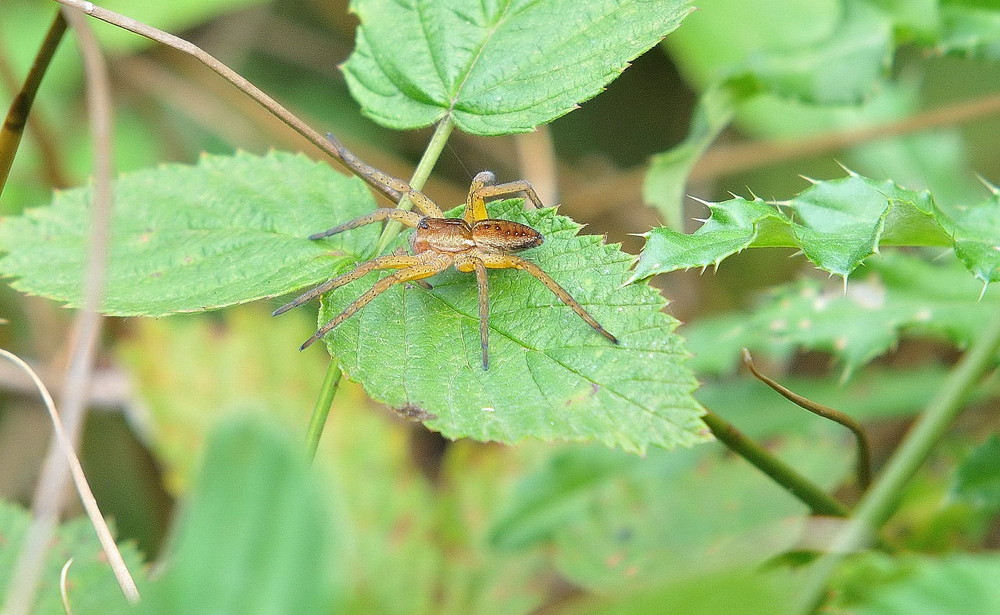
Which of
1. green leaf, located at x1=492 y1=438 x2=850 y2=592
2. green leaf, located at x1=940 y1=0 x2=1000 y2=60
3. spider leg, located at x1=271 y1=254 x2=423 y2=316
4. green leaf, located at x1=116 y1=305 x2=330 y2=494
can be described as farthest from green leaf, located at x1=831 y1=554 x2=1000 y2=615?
green leaf, located at x1=116 y1=305 x2=330 y2=494

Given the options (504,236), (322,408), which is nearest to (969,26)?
(504,236)

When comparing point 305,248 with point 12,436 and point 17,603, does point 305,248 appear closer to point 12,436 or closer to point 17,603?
point 17,603

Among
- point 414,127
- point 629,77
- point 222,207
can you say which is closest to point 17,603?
point 222,207

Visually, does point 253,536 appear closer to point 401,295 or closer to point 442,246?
point 401,295

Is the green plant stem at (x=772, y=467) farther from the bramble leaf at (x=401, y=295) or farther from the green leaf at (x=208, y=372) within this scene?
the green leaf at (x=208, y=372)

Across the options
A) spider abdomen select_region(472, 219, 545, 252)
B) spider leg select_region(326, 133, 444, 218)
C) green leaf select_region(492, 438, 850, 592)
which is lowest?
green leaf select_region(492, 438, 850, 592)

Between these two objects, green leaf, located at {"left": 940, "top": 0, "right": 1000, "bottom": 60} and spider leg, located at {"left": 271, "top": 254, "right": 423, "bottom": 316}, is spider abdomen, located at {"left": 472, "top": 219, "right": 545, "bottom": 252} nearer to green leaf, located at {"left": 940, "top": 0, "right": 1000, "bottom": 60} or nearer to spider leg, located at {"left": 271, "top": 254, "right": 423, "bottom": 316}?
spider leg, located at {"left": 271, "top": 254, "right": 423, "bottom": 316}

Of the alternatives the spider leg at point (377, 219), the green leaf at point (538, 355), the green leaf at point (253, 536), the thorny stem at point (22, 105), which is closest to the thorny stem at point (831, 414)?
the green leaf at point (538, 355)
